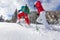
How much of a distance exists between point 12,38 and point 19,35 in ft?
0.98

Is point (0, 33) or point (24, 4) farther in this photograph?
point (24, 4)

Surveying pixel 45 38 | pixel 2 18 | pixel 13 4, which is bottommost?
pixel 45 38

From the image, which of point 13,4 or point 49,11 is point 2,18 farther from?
point 49,11

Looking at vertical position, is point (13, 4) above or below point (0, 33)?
above

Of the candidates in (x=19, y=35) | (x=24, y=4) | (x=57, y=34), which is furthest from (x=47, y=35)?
(x=24, y=4)

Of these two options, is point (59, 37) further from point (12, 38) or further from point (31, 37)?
point (12, 38)

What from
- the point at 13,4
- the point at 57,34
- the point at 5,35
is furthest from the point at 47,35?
the point at 13,4

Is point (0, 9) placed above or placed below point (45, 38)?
above

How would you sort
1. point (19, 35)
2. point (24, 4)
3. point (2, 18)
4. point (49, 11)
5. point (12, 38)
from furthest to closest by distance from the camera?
1. point (2, 18)
2. point (49, 11)
3. point (24, 4)
4. point (19, 35)
5. point (12, 38)

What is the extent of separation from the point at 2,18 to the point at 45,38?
312cm

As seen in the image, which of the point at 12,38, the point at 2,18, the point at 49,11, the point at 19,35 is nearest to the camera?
the point at 12,38

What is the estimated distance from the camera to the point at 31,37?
3908 millimetres

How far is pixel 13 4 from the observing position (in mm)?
6434

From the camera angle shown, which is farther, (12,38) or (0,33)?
(0,33)
